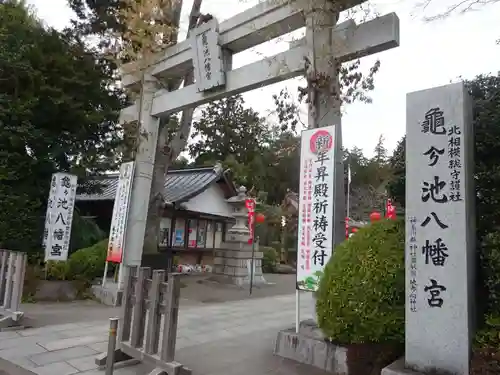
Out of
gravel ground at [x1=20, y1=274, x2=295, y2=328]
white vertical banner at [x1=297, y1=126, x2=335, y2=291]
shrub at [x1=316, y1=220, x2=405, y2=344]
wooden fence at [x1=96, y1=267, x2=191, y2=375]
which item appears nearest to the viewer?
shrub at [x1=316, y1=220, x2=405, y2=344]

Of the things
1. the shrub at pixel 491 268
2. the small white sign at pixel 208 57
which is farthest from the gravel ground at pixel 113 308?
the shrub at pixel 491 268

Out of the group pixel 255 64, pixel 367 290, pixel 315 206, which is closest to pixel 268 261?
pixel 255 64

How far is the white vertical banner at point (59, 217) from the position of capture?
9.57 m

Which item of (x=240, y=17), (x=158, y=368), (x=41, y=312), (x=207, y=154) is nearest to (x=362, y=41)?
(x=240, y=17)

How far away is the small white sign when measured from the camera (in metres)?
8.07

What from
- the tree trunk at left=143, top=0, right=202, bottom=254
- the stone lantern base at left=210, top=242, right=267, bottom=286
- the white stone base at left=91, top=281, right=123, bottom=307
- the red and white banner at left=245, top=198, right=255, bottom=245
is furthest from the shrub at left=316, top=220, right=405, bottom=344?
the stone lantern base at left=210, top=242, right=267, bottom=286

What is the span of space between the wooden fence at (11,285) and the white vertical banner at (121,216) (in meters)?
2.67

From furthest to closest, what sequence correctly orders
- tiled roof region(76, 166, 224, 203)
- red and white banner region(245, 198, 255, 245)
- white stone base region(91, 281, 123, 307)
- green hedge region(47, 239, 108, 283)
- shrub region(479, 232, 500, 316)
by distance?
tiled roof region(76, 166, 224, 203), red and white banner region(245, 198, 255, 245), green hedge region(47, 239, 108, 283), white stone base region(91, 281, 123, 307), shrub region(479, 232, 500, 316)

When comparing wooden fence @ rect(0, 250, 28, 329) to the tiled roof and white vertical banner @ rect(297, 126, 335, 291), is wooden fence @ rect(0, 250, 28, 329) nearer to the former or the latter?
white vertical banner @ rect(297, 126, 335, 291)

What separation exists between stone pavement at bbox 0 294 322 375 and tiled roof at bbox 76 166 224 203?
8239 mm

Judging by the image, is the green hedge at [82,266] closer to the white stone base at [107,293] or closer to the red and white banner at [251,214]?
the white stone base at [107,293]

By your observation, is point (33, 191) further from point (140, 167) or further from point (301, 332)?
point (301, 332)

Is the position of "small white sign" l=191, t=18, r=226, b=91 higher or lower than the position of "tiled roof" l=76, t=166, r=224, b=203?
higher

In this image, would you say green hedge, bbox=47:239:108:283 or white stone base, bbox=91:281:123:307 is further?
A: green hedge, bbox=47:239:108:283
